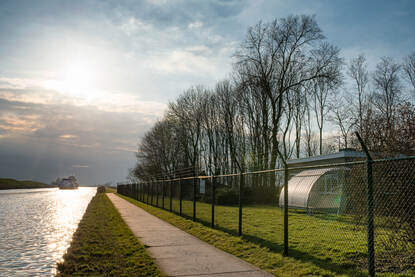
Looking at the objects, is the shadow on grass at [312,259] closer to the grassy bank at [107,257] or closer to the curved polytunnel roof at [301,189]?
the grassy bank at [107,257]

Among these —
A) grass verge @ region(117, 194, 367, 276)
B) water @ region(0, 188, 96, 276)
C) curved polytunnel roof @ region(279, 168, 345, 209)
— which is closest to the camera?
grass verge @ region(117, 194, 367, 276)

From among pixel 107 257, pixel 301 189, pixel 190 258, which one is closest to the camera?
pixel 190 258

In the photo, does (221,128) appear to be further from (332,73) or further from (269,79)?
(332,73)

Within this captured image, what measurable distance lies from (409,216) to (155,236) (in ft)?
22.9

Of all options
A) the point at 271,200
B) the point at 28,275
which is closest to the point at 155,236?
the point at 28,275

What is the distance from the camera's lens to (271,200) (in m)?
25.1

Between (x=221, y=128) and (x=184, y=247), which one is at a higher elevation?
(x=221, y=128)

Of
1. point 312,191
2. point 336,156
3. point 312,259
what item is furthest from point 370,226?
point 336,156

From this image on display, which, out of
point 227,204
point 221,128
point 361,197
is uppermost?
point 221,128

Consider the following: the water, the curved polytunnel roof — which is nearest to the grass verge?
the water

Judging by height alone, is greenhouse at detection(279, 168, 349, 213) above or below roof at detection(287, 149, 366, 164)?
below

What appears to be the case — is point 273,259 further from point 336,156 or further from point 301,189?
point 336,156

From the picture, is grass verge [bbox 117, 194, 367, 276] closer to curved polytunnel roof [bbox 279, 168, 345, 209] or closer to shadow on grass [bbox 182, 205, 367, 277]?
shadow on grass [bbox 182, 205, 367, 277]

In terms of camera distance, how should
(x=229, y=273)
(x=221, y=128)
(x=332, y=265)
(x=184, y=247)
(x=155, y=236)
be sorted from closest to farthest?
(x=229, y=273), (x=332, y=265), (x=184, y=247), (x=155, y=236), (x=221, y=128)
